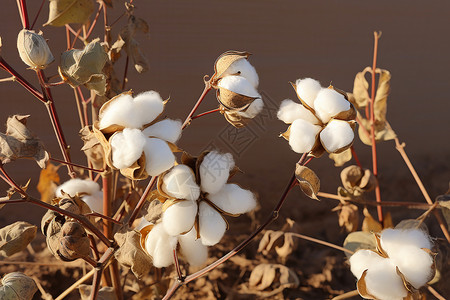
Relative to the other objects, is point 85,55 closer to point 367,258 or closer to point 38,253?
point 367,258

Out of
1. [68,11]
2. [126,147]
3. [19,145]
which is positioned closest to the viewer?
[126,147]

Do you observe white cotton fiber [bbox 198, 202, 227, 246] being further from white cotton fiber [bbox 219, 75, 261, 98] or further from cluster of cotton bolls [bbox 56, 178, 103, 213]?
cluster of cotton bolls [bbox 56, 178, 103, 213]

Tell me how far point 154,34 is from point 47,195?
54 centimetres

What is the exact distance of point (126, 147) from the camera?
1.37 feet

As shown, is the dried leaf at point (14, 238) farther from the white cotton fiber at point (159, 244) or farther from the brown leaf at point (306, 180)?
the brown leaf at point (306, 180)

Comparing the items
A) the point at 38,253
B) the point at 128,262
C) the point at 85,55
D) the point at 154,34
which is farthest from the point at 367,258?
the point at 154,34

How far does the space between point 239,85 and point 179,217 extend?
140 mm

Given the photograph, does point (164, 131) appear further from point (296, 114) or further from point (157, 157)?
point (296, 114)

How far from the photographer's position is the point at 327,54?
4.60ft

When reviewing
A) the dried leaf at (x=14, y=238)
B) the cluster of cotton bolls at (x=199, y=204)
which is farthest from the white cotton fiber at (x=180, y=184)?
the dried leaf at (x=14, y=238)

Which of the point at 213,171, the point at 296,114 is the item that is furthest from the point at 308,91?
the point at 213,171

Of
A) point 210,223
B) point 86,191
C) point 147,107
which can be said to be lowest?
point 86,191

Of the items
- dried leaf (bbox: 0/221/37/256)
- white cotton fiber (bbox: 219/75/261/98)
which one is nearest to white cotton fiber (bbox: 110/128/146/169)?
white cotton fiber (bbox: 219/75/261/98)

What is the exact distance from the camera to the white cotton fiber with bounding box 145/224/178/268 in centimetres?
50
